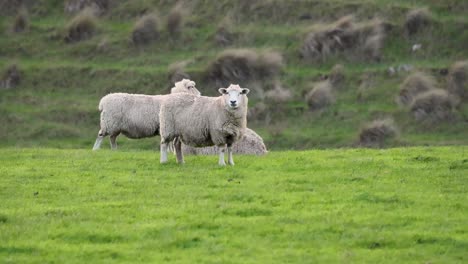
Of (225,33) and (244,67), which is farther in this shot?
(225,33)

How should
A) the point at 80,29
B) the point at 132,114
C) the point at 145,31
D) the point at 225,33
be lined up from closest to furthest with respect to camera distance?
1. the point at 132,114
2. the point at 225,33
3. the point at 145,31
4. the point at 80,29

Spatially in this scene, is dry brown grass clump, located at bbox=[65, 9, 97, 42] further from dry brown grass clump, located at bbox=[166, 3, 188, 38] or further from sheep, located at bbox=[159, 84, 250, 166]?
sheep, located at bbox=[159, 84, 250, 166]

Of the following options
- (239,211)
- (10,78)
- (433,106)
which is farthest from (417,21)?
(239,211)

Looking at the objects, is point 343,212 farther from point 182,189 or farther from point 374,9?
point 374,9

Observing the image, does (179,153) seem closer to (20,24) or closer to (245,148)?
(245,148)

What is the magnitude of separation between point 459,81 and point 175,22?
12761 millimetres

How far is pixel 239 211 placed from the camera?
14.8 meters

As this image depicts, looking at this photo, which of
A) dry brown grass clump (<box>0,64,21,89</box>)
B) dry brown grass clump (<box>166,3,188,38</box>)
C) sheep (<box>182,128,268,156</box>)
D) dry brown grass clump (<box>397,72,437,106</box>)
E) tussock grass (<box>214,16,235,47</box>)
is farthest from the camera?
dry brown grass clump (<box>166,3,188,38</box>)

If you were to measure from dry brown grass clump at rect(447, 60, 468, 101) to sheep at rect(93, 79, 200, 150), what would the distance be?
15.4m

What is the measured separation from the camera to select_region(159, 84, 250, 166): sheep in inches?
730

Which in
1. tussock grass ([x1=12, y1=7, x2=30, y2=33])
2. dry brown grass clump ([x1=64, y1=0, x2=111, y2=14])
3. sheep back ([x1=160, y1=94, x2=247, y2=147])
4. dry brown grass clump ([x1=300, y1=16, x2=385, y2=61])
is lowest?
sheep back ([x1=160, y1=94, x2=247, y2=147])

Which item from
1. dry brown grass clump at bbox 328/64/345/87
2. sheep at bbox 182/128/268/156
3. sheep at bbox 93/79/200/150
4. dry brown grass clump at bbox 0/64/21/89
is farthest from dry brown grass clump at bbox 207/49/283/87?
sheep at bbox 182/128/268/156

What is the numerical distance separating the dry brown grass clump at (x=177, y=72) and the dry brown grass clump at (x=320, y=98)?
16.0 ft

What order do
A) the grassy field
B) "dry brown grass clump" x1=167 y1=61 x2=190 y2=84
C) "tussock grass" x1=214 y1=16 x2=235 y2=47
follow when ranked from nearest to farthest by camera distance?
1. the grassy field
2. "dry brown grass clump" x1=167 y1=61 x2=190 y2=84
3. "tussock grass" x1=214 y1=16 x2=235 y2=47
